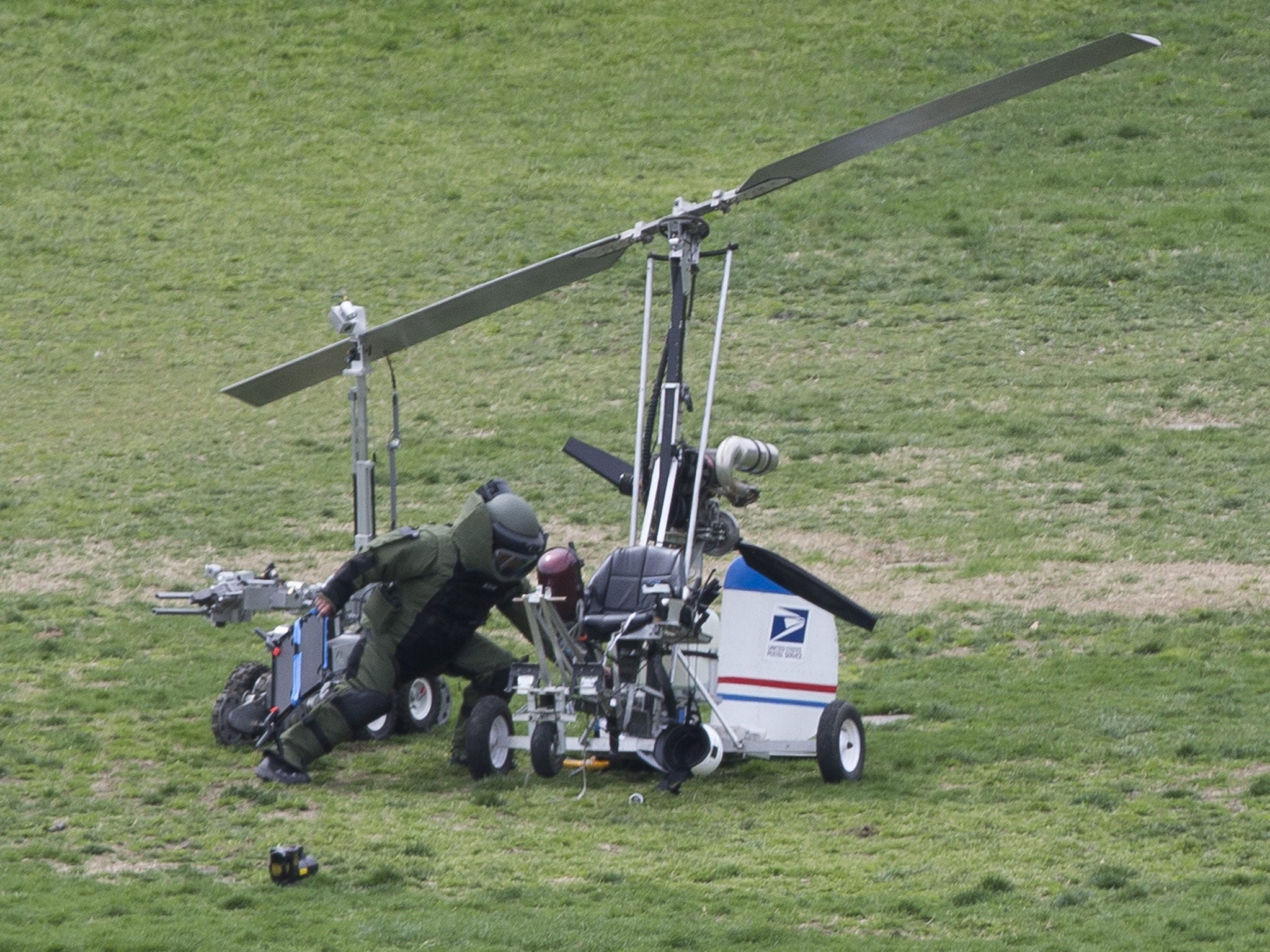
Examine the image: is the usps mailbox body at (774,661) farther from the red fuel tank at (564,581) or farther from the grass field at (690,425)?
the red fuel tank at (564,581)

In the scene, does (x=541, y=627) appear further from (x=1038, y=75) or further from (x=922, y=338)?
(x=922, y=338)

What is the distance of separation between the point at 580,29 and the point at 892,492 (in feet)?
62.9

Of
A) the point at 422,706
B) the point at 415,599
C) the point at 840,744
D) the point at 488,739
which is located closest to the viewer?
the point at 840,744

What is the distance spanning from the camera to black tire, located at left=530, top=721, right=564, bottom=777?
917 cm

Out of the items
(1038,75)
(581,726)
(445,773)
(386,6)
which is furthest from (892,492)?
(386,6)

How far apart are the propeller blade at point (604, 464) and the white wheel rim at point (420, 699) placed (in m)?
1.63

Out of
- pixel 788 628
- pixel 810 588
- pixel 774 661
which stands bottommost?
pixel 774 661

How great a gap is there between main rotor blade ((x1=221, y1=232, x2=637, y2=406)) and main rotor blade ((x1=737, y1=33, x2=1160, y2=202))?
1071 mm

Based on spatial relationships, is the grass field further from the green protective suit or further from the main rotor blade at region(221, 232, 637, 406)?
the main rotor blade at region(221, 232, 637, 406)

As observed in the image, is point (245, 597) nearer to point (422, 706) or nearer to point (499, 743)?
point (422, 706)

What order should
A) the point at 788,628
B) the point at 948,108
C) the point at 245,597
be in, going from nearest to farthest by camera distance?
A: the point at 948,108 < the point at 788,628 < the point at 245,597

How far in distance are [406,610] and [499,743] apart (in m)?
0.93

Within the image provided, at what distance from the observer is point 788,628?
954 cm

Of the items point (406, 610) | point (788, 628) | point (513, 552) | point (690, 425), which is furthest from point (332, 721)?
point (690, 425)
